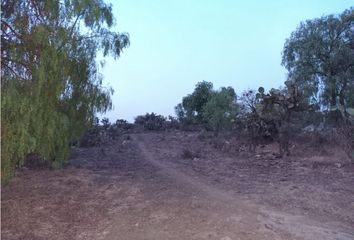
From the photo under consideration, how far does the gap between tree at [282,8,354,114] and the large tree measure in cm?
1529

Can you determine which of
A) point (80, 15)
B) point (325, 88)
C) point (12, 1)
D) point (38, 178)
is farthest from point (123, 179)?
point (325, 88)

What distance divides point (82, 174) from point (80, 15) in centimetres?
378

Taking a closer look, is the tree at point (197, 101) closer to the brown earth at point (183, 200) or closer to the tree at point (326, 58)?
the tree at point (326, 58)

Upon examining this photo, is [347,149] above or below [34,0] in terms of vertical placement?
below

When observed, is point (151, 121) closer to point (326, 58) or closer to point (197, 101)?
point (197, 101)

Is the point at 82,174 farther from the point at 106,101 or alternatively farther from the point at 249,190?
the point at 249,190

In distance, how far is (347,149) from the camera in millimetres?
14992

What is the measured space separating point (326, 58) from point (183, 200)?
18.7m

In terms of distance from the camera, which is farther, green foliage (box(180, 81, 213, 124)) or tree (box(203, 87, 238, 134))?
green foliage (box(180, 81, 213, 124))

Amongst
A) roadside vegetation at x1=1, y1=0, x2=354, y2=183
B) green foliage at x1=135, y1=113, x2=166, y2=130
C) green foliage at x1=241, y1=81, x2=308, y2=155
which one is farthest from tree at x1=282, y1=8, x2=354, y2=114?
green foliage at x1=135, y1=113, x2=166, y2=130

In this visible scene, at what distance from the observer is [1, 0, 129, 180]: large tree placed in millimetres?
9250

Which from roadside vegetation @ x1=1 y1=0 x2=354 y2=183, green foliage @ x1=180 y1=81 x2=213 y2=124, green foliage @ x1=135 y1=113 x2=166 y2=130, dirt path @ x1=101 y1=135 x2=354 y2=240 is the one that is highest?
green foliage @ x1=180 y1=81 x2=213 y2=124

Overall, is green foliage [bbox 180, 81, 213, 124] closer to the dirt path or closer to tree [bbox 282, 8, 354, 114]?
tree [bbox 282, 8, 354, 114]

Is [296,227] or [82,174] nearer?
[296,227]
